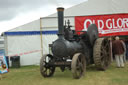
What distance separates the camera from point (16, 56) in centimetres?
1022

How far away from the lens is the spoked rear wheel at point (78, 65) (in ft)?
17.9

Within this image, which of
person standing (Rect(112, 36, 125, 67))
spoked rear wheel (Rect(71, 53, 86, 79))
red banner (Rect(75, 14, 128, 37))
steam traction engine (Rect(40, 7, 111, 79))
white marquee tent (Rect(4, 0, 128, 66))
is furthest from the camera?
red banner (Rect(75, 14, 128, 37))

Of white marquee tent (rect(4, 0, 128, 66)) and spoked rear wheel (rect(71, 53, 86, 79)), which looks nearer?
spoked rear wheel (rect(71, 53, 86, 79))

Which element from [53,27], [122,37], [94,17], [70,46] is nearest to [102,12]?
[94,17]

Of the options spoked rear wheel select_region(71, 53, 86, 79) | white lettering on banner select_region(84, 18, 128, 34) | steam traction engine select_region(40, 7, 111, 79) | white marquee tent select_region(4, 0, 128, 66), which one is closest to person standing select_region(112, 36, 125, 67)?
steam traction engine select_region(40, 7, 111, 79)

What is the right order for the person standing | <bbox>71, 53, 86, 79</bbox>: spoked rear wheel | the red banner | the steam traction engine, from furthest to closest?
the red banner, the person standing, the steam traction engine, <bbox>71, 53, 86, 79</bbox>: spoked rear wheel

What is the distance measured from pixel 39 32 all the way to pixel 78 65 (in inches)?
213

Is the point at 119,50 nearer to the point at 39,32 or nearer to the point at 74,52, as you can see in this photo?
the point at 74,52

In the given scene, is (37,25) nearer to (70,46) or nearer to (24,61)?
(24,61)

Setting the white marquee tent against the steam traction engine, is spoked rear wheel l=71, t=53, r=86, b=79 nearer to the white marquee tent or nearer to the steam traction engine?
the steam traction engine

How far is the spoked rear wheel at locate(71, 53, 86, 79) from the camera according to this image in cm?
545

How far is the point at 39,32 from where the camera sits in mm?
10688

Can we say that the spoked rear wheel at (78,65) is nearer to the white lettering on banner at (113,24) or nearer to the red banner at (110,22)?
the red banner at (110,22)

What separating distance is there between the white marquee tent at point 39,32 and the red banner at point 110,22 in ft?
0.79
